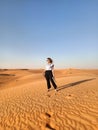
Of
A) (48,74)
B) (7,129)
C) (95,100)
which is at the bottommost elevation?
(7,129)

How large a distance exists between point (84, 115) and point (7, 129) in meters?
3.02

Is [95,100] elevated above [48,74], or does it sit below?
below

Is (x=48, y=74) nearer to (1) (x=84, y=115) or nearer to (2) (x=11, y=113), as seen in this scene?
(2) (x=11, y=113)

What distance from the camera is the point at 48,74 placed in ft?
32.5

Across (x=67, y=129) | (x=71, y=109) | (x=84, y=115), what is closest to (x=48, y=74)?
(x=71, y=109)

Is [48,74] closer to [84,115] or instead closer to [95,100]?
[95,100]

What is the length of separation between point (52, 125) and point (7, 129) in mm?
1717

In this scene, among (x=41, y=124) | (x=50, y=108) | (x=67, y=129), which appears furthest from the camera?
(x=50, y=108)

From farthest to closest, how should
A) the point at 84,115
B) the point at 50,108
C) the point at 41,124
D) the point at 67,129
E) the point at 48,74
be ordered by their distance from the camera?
the point at 48,74
the point at 50,108
the point at 84,115
the point at 41,124
the point at 67,129

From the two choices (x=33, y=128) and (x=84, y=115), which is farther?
(x=84, y=115)

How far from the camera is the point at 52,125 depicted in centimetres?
545

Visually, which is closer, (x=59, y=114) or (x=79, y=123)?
(x=79, y=123)

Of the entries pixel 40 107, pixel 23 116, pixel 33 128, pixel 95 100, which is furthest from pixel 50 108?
pixel 95 100

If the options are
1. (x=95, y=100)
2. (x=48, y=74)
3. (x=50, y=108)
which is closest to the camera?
(x=50, y=108)
